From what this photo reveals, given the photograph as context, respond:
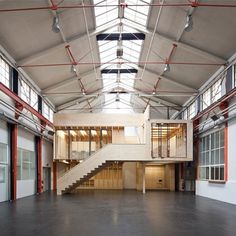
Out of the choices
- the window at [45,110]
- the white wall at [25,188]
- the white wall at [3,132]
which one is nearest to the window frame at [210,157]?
the white wall at [25,188]

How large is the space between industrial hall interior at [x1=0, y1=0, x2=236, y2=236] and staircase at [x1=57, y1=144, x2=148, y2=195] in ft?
0.22

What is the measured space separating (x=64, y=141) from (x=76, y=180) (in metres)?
6.04

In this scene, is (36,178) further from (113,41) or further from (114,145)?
(113,41)

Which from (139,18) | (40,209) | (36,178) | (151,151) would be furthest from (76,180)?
(139,18)

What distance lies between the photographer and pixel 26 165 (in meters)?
22.0

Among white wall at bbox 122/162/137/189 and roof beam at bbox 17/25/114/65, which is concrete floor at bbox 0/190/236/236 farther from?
white wall at bbox 122/162/137/189

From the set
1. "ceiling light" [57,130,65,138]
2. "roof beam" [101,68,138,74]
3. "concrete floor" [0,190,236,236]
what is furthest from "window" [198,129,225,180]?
"ceiling light" [57,130,65,138]

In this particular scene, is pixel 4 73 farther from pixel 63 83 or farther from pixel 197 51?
pixel 197 51

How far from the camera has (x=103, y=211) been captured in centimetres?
1386

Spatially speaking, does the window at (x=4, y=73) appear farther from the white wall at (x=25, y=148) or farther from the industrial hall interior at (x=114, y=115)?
the white wall at (x=25, y=148)

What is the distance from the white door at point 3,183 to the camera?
17109mm

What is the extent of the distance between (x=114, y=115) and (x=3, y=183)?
11.2m

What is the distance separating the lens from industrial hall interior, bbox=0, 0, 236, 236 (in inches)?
502

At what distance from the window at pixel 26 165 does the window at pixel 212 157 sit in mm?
11609
